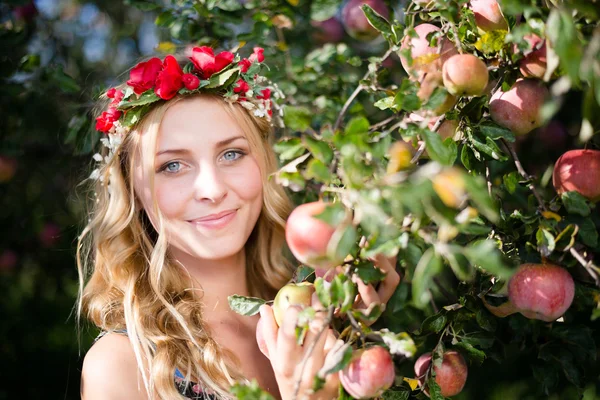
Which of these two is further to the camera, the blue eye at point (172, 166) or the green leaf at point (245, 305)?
the blue eye at point (172, 166)

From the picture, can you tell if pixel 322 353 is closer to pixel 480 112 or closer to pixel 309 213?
pixel 309 213

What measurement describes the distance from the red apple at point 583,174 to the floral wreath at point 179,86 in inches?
28.0

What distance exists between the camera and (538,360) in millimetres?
1529

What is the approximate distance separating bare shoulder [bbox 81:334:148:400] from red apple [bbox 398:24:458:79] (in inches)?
34.4

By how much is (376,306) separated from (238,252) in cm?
77

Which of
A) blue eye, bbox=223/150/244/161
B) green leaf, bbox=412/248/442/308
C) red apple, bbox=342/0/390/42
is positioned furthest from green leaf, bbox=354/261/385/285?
red apple, bbox=342/0/390/42

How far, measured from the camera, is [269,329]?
132 centimetres

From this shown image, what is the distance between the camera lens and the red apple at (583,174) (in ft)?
3.85

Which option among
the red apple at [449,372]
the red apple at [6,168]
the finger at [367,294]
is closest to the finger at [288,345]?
the finger at [367,294]

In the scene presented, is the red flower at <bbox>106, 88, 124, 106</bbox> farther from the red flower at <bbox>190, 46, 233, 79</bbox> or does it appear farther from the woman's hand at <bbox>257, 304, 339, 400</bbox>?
the woman's hand at <bbox>257, 304, 339, 400</bbox>

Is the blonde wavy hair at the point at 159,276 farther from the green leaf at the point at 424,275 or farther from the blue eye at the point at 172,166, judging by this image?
the green leaf at the point at 424,275

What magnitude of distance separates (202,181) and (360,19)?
860 mm

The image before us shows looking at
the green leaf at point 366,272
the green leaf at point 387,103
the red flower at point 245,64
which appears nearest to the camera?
the green leaf at point 366,272

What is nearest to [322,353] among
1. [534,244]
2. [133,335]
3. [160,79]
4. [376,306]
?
[376,306]
